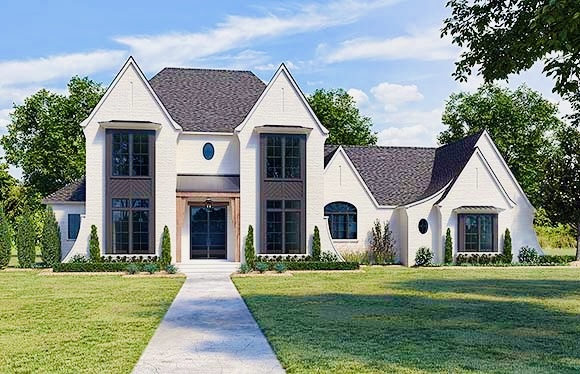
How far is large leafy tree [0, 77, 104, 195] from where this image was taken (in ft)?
145

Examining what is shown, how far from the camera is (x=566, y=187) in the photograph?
33.2 metres

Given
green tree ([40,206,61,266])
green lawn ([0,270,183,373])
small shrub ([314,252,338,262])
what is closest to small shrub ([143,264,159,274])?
green lawn ([0,270,183,373])

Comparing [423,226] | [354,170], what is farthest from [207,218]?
[423,226]

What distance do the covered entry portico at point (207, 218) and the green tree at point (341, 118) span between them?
21.3 meters

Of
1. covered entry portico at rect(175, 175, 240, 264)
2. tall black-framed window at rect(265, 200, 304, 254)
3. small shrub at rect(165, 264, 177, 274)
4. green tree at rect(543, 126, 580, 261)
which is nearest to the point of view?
small shrub at rect(165, 264, 177, 274)

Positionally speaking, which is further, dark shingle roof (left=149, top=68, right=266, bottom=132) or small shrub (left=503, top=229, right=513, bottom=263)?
small shrub (left=503, top=229, right=513, bottom=263)

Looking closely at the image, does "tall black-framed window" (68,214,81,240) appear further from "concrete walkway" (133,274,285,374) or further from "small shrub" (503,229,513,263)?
"small shrub" (503,229,513,263)

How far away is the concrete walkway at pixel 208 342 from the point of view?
923cm

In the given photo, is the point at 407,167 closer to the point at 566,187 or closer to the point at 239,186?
the point at 566,187

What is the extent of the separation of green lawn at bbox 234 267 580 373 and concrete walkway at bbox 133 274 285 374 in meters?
0.36

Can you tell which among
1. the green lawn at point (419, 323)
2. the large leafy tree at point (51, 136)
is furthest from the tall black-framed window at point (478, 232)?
the large leafy tree at point (51, 136)

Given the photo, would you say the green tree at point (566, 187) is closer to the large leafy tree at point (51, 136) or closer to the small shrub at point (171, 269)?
the small shrub at point (171, 269)

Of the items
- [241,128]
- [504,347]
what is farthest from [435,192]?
[504,347]

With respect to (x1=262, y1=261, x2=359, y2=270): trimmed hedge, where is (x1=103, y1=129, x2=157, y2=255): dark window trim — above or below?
above
